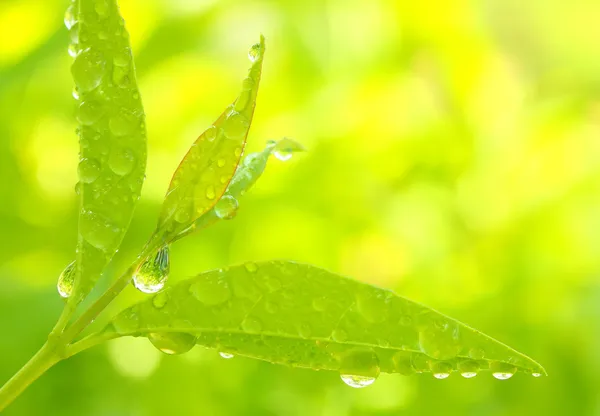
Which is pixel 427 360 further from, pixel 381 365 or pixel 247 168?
pixel 247 168

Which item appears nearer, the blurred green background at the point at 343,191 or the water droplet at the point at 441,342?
the water droplet at the point at 441,342

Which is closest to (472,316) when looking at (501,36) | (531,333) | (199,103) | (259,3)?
(531,333)

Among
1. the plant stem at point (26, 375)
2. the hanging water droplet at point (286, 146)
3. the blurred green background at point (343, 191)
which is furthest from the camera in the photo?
the blurred green background at point (343, 191)

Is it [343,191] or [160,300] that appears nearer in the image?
[160,300]

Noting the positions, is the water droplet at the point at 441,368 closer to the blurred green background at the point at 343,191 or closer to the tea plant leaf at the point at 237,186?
the tea plant leaf at the point at 237,186

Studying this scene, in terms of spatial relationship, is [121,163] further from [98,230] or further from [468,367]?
[468,367]

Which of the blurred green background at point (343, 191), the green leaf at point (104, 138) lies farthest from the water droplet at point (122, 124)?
the blurred green background at point (343, 191)

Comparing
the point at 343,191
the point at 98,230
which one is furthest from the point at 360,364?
the point at 343,191
